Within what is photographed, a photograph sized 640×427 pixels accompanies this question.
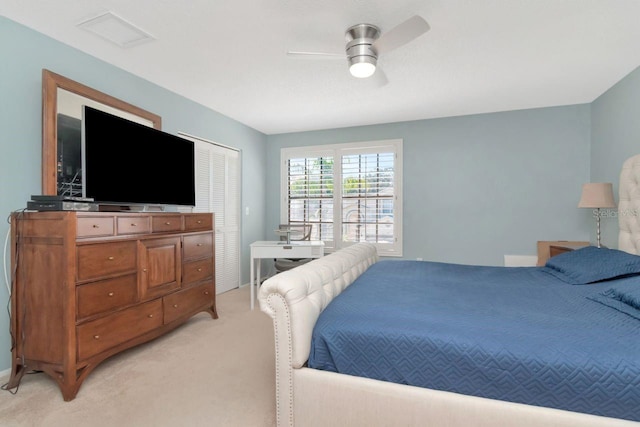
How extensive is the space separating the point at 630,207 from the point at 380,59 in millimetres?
2500

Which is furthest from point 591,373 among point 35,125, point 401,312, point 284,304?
point 35,125

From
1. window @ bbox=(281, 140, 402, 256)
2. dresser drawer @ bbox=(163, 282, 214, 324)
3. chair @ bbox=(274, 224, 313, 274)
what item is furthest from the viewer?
window @ bbox=(281, 140, 402, 256)

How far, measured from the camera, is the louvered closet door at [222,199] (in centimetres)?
393

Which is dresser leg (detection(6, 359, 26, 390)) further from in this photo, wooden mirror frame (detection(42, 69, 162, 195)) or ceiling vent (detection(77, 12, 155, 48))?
ceiling vent (detection(77, 12, 155, 48))

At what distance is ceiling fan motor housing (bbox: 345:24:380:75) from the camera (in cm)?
219

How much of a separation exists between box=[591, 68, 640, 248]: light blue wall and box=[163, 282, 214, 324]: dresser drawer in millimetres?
4187

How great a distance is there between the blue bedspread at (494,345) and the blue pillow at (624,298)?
0.12 feet

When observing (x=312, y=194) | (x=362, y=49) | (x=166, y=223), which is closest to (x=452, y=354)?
(x=362, y=49)

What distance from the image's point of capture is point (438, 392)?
1.27m

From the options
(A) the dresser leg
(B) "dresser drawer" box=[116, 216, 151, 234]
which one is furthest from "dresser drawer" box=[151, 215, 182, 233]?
(A) the dresser leg

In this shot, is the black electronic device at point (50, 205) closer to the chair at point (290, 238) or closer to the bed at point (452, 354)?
the bed at point (452, 354)

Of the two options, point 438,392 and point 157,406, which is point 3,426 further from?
point 438,392

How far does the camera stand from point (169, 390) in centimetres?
200

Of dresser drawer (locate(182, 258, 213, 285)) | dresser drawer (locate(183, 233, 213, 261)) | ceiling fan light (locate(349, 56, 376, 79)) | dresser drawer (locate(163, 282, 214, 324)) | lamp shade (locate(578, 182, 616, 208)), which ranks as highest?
ceiling fan light (locate(349, 56, 376, 79))
